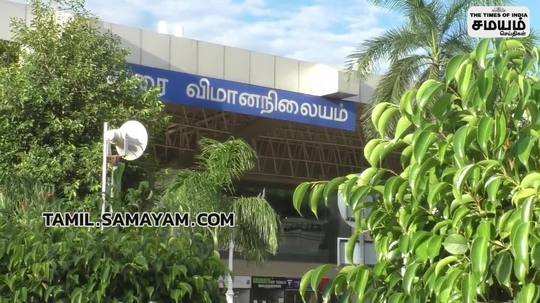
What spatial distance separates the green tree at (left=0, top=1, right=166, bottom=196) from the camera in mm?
14258

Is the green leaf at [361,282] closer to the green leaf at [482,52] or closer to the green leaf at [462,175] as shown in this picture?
the green leaf at [462,175]

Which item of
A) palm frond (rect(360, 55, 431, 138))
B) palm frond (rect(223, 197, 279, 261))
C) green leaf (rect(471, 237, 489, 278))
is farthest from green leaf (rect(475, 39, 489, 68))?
palm frond (rect(360, 55, 431, 138))

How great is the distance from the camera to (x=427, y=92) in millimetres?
3895

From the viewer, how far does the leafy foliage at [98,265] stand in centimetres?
583

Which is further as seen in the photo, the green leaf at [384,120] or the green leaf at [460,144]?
the green leaf at [384,120]

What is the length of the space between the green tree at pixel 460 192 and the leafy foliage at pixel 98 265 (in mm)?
2242

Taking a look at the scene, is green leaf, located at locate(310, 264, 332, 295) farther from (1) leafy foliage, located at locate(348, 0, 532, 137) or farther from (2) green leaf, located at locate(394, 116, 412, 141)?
(1) leafy foliage, located at locate(348, 0, 532, 137)

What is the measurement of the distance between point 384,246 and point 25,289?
2.87 m

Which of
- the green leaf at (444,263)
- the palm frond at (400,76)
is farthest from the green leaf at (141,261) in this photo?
the palm frond at (400,76)

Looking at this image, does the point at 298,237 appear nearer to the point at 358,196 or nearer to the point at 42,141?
the point at 42,141

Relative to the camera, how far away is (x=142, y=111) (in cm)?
1509

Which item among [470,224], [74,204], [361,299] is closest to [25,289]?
[74,204]

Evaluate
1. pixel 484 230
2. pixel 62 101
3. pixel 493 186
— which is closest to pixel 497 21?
pixel 493 186

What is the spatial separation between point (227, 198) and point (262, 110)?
7.00 meters
